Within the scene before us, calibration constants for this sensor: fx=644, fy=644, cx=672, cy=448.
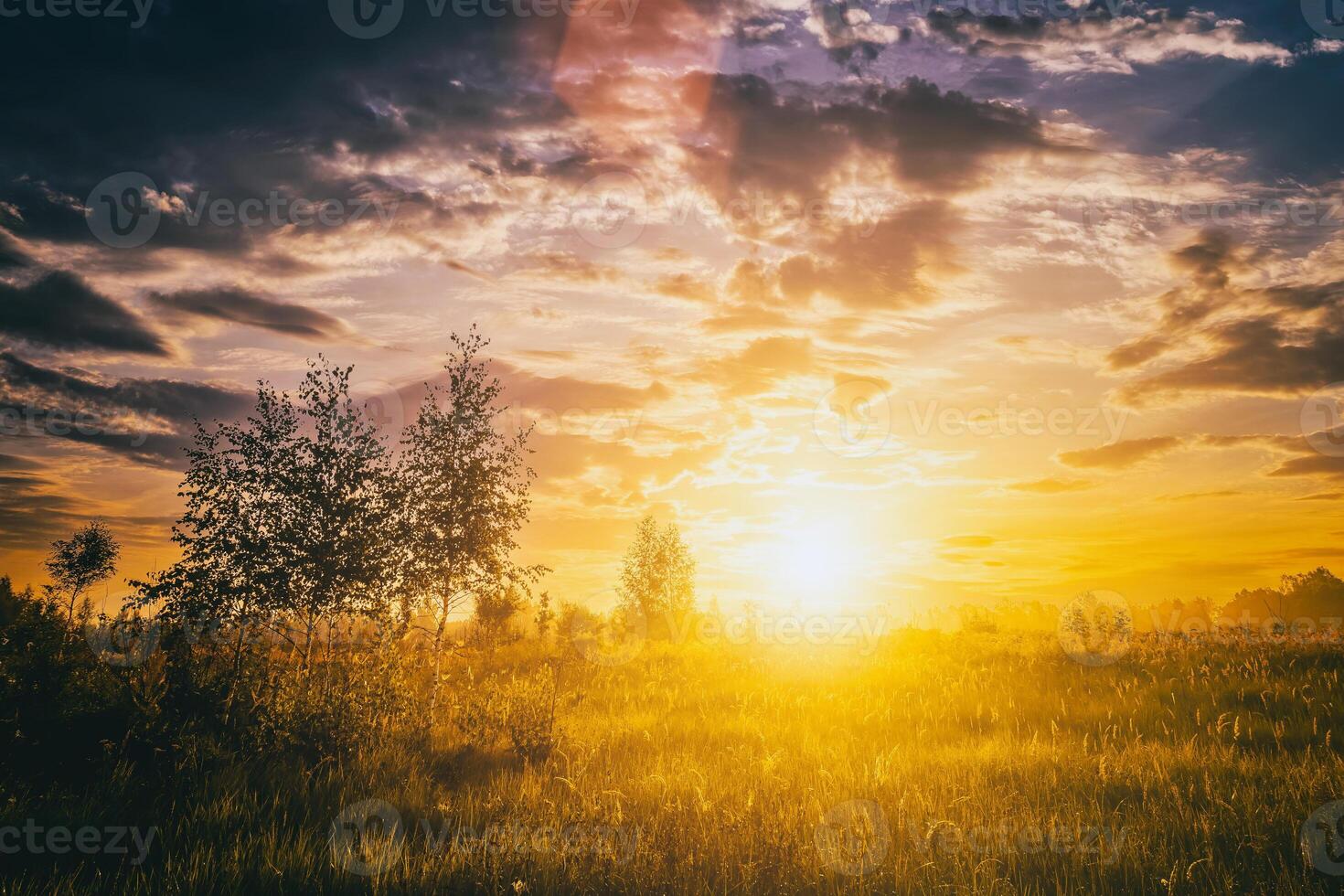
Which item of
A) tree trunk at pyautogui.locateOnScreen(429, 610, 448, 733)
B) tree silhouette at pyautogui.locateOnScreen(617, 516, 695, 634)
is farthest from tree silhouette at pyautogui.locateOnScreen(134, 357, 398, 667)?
tree silhouette at pyautogui.locateOnScreen(617, 516, 695, 634)

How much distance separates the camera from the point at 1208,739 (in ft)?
27.9

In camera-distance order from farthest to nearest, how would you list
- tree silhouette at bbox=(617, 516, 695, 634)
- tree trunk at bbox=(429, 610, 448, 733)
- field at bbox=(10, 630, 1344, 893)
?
tree silhouette at bbox=(617, 516, 695, 634), tree trunk at bbox=(429, 610, 448, 733), field at bbox=(10, 630, 1344, 893)

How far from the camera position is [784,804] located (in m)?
6.46

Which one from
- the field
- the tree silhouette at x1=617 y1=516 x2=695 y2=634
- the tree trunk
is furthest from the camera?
the tree silhouette at x1=617 y1=516 x2=695 y2=634

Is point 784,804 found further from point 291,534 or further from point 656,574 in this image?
point 656,574

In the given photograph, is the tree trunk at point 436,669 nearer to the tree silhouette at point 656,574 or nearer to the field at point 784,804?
the field at point 784,804

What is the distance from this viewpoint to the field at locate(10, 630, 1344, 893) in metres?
4.95

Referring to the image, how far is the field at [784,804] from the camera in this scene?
4.95 metres

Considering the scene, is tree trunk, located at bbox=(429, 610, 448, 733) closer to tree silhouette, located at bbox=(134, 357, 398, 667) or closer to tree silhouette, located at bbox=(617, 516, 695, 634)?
tree silhouette, located at bbox=(134, 357, 398, 667)

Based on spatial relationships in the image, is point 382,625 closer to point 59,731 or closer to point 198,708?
point 198,708

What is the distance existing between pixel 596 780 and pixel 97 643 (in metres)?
6.47

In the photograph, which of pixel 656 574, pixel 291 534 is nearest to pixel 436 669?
pixel 291 534

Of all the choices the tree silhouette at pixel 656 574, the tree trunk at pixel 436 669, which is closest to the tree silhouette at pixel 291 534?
the tree trunk at pixel 436 669

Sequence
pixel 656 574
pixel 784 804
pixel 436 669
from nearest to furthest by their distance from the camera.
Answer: pixel 784 804, pixel 436 669, pixel 656 574
